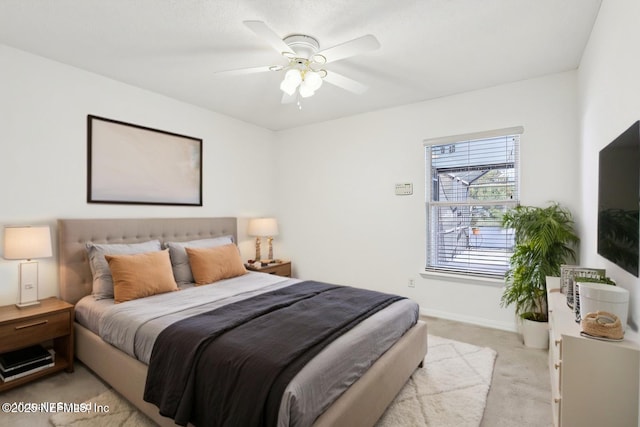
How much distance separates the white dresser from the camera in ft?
4.58

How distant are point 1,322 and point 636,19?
4.03 meters

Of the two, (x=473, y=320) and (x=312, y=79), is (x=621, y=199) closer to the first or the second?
(x=312, y=79)

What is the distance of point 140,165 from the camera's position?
3365 millimetres

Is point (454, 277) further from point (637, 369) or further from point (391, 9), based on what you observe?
point (391, 9)

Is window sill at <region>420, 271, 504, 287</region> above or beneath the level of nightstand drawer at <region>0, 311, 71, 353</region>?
above

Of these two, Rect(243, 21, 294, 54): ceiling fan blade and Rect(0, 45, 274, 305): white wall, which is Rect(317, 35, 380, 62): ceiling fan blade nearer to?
Rect(243, 21, 294, 54): ceiling fan blade

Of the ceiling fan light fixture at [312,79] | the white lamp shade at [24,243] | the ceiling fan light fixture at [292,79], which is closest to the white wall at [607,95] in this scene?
the ceiling fan light fixture at [312,79]

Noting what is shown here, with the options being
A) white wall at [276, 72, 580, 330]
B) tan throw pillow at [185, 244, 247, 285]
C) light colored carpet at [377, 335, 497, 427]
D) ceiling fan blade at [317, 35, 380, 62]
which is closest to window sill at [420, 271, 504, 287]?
white wall at [276, 72, 580, 330]

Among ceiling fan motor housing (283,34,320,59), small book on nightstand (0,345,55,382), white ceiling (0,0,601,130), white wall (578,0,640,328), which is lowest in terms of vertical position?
small book on nightstand (0,345,55,382)

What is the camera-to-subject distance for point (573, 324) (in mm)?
1679

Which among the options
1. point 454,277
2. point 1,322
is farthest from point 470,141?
point 1,322

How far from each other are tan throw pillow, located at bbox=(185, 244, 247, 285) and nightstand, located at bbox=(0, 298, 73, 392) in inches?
40.3

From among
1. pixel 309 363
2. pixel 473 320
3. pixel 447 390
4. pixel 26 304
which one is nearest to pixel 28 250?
pixel 26 304

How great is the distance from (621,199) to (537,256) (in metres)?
1.44
